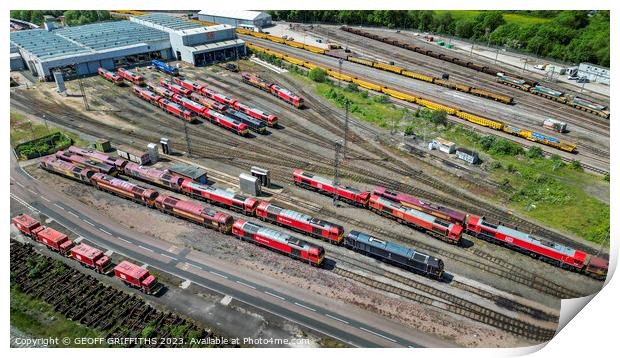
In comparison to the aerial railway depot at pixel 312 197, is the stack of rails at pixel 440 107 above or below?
above

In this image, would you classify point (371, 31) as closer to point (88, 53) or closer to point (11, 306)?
point (88, 53)

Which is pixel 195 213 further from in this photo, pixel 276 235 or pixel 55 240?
pixel 55 240

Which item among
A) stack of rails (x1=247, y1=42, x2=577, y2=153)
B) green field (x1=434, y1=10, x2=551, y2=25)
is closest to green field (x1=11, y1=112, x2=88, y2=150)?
stack of rails (x1=247, y1=42, x2=577, y2=153)

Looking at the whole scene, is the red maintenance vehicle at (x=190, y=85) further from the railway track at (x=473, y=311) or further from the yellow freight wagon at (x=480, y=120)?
the railway track at (x=473, y=311)

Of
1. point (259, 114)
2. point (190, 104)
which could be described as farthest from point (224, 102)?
point (259, 114)

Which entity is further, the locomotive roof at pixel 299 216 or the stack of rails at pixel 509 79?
the stack of rails at pixel 509 79

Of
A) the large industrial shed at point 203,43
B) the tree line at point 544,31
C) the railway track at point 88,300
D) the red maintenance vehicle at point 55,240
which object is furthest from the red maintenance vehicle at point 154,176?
the tree line at point 544,31

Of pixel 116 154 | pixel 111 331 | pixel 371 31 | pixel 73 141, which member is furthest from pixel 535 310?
pixel 371 31
